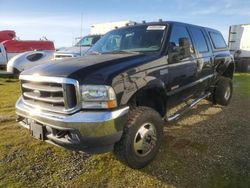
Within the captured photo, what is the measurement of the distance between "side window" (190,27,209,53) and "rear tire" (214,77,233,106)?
131 cm

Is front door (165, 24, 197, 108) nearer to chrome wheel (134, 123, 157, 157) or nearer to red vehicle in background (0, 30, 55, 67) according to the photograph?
chrome wheel (134, 123, 157, 157)

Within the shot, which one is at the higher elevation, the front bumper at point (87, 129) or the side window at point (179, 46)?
the side window at point (179, 46)

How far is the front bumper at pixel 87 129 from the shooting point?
280 cm

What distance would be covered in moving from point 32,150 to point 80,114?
175cm

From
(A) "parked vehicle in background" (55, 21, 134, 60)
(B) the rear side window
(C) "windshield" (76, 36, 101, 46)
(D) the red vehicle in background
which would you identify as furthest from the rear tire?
(D) the red vehicle in background

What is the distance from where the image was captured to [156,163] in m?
3.71

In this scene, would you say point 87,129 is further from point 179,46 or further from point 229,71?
point 229,71

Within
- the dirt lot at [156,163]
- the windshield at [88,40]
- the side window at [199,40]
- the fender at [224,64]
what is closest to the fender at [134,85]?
the dirt lot at [156,163]

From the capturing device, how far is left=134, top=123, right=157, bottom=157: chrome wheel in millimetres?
3355

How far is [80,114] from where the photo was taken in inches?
112

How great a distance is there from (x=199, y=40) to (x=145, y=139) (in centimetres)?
288

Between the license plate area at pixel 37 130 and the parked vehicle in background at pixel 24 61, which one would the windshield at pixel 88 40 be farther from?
the license plate area at pixel 37 130

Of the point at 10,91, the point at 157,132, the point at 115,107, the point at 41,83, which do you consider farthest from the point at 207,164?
the point at 10,91

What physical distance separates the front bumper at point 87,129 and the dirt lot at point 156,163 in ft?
2.08
